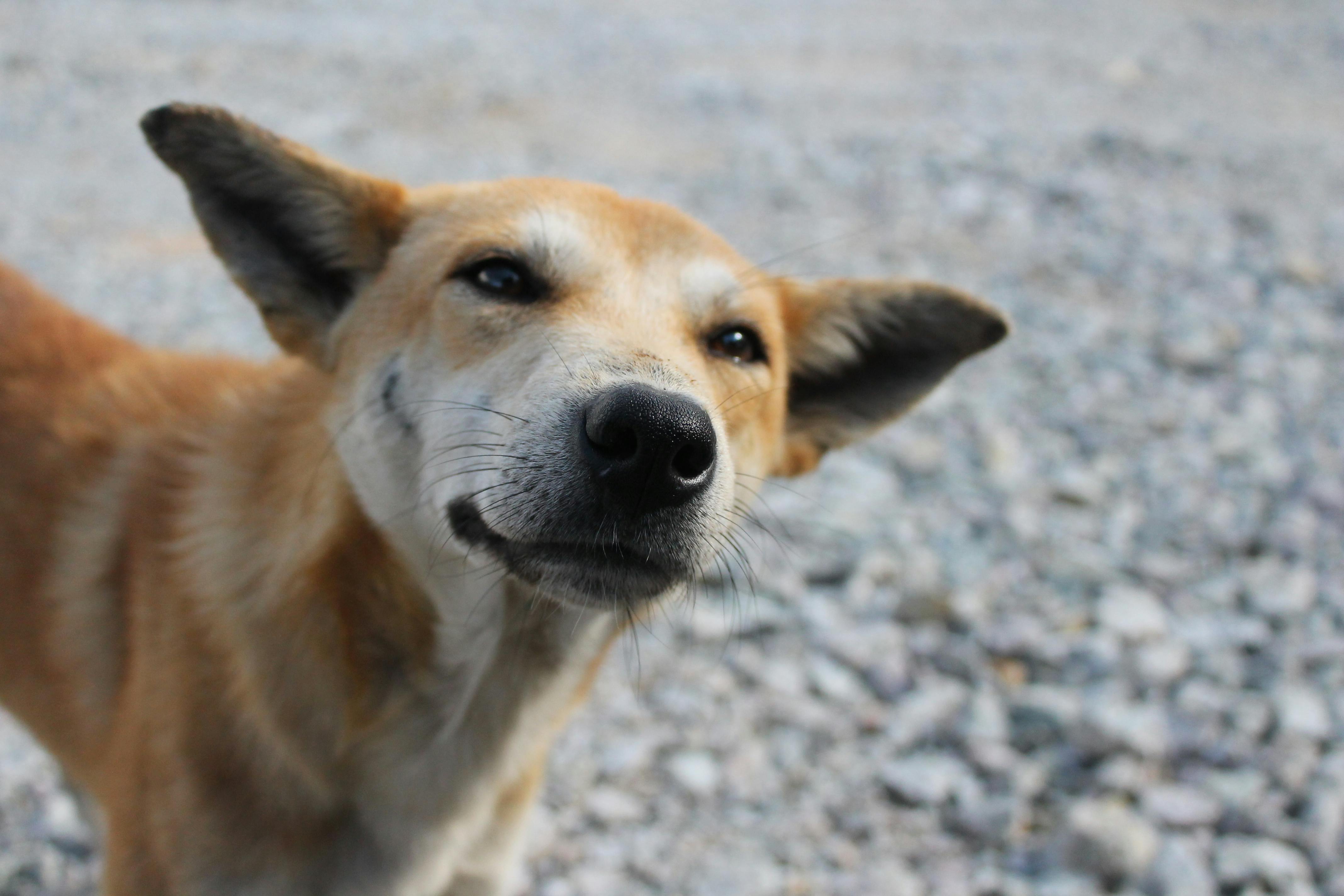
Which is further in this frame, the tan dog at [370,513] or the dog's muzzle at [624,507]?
the tan dog at [370,513]

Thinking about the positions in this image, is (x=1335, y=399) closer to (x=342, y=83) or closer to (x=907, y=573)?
(x=907, y=573)

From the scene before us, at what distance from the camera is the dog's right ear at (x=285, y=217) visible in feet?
8.23

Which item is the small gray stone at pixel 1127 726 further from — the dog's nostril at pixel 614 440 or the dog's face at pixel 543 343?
the dog's nostril at pixel 614 440

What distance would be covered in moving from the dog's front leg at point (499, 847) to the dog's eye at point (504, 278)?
123 centimetres

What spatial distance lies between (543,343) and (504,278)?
0.31 meters

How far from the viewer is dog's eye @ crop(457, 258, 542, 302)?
2541mm

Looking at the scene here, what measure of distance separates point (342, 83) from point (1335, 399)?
7.46m

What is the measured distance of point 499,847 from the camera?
2.83 meters

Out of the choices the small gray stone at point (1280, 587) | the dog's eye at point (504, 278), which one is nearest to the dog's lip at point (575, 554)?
the dog's eye at point (504, 278)

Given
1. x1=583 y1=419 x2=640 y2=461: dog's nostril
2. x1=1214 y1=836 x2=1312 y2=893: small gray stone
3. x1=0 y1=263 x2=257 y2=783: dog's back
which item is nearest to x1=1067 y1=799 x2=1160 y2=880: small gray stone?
x1=1214 y1=836 x2=1312 y2=893: small gray stone

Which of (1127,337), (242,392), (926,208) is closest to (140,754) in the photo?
(242,392)

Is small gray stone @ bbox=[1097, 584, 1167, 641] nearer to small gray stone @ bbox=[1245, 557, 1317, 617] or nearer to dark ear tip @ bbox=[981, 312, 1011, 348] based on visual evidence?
small gray stone @ bbox=[1245, 557, 1317, 617]

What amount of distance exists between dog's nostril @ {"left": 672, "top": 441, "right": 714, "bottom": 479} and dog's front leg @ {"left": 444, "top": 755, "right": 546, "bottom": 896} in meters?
1.16

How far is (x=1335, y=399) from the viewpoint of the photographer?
18.7ft
